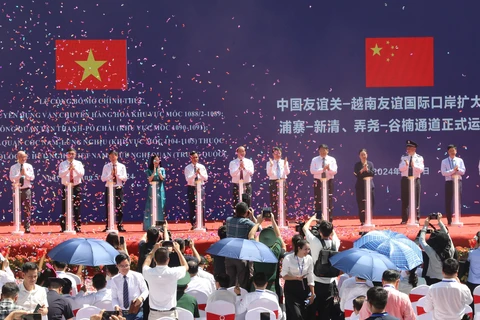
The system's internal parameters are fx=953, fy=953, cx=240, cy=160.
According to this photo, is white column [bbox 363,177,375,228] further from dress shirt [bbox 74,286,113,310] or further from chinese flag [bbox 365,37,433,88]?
dress shirt [bbox 74,286,113,310]

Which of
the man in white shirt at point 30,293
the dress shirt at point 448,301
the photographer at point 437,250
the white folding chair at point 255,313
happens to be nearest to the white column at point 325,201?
the photographer at point 437,250

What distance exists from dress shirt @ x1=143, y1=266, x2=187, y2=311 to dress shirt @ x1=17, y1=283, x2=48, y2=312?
0.78 meters

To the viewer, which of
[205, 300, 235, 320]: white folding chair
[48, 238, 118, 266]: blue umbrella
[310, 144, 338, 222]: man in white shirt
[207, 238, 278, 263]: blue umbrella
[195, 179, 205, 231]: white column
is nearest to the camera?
[205, 300, 235, 320]: white folding chair

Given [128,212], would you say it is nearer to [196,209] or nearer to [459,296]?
[196,209]

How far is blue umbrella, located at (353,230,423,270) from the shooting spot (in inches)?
308

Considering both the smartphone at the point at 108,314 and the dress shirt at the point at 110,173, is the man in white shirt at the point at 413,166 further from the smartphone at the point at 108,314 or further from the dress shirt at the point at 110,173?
the smartphone at the point at 108,314

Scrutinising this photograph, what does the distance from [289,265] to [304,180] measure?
7.33 m

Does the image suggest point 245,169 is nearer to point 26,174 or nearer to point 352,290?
point 26,174

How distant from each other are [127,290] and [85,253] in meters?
0.69

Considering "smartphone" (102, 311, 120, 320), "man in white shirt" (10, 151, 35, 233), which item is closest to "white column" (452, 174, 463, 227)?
"man in white shirt" (10, 151, 35, 233)

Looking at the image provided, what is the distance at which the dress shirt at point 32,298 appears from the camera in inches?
277

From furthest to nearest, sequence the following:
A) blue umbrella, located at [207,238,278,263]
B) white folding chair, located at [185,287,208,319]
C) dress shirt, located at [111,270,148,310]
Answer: white folding chair, located at [185,287,208,319] < blue umbrella, located at [207,238,278,263] < dress shirt, located at [111,270,148,310]

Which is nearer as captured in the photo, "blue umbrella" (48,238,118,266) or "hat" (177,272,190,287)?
"hat" (177,272,190,287)

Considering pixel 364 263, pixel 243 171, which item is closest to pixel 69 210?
pixel 243 171
